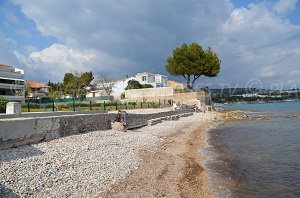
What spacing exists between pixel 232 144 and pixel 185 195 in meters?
12.9

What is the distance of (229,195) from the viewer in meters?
10.3

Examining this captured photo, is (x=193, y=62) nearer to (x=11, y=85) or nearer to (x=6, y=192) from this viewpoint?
(x=11, y=85)

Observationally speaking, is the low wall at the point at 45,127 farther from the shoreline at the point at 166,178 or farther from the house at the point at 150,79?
the house at the point at 150,79

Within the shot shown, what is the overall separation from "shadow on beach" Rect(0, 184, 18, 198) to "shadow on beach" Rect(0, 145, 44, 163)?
85.5 inches

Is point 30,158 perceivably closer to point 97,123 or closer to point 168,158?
point 168,158

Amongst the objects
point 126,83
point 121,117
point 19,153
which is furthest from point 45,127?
point 126,83

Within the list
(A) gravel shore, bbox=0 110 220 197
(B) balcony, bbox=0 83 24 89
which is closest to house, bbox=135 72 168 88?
(B) balcony, bbox=0 83 24 89

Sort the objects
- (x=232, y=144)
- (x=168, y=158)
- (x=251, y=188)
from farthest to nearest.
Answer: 1. (x=232, y=144)
2. (x=168, y=158)
3. (x=251, y=188)

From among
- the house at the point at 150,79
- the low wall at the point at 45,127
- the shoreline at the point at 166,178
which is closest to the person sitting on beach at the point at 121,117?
the low wall at the point at 45,127

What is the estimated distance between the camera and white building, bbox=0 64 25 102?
2416 inches

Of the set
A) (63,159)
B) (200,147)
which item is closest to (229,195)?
(63,159)

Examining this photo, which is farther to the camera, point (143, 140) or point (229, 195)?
point (143, 140)

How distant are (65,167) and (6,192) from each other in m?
2.87

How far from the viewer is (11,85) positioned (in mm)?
62594
